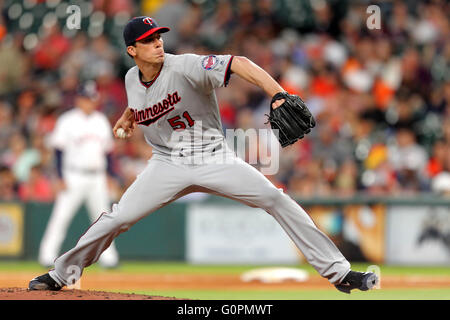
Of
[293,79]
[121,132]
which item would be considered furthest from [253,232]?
[121,132]

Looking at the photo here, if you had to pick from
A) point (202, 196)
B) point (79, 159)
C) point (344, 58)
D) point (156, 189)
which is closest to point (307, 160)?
point (202, 196)

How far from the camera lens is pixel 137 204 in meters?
5.78

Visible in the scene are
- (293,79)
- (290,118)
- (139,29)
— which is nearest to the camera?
(290,118)

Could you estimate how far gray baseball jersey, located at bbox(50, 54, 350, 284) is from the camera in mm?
5664

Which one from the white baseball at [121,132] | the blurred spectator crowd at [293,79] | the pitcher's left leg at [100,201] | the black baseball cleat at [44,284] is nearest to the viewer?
the black baseball cleat at [44,284]

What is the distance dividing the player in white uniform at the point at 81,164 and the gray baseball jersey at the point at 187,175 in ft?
14.7

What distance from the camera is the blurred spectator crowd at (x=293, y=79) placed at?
1248cm

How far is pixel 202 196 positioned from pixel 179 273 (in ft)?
7.27

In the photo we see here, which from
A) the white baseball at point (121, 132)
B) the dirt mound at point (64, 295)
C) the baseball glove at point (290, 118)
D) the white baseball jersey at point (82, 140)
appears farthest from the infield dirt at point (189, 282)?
the baseball glove at point (290, 118)

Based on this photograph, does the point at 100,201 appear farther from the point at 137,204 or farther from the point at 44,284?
the point at 137,204

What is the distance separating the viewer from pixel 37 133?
1346 centimetres

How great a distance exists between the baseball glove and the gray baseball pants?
47 centimetres

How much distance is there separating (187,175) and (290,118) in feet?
2.96

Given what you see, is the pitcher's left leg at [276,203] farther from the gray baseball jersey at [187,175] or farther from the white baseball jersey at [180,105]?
the white baseball jersey at [180,105]
